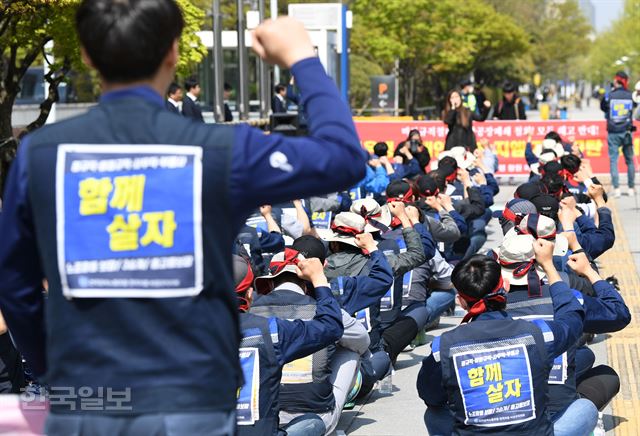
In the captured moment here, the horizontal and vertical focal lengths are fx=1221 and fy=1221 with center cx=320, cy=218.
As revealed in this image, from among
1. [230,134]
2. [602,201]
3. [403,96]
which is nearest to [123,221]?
[230,134]

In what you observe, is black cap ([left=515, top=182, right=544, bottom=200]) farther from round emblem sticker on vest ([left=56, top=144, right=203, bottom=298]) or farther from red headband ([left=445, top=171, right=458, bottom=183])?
round emblem sticker on vest ([left=56, top=144, right=203, bottom=298])

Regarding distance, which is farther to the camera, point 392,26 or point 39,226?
point 392,26

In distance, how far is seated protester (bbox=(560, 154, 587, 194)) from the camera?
1228 cm

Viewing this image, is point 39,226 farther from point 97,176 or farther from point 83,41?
point 83,41

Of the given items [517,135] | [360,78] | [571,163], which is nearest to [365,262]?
[571,163]

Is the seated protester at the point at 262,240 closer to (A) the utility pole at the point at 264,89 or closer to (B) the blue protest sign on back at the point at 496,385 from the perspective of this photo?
(B) the blue protest sign on back at the point at 496,385

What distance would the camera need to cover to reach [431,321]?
10.2 meters

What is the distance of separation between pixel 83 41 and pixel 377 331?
19.2 feet

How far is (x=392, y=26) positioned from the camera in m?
49.6

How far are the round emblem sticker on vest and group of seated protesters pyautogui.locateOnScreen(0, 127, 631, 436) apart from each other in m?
2.79

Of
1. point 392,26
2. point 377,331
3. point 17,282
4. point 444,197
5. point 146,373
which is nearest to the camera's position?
point 146,373

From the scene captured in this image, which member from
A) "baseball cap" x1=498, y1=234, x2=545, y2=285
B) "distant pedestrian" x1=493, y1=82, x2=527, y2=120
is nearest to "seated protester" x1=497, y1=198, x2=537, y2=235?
"baseball cap" x1=498, y1=234, x2=545, y2=285

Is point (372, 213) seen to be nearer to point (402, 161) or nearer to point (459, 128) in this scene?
point (402, 161)

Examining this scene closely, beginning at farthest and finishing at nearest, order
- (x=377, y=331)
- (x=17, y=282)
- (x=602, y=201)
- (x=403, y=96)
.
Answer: (x=403, y=96)
(x=602, y=201)
(x=377, y=331)
(x=17, y=282)
